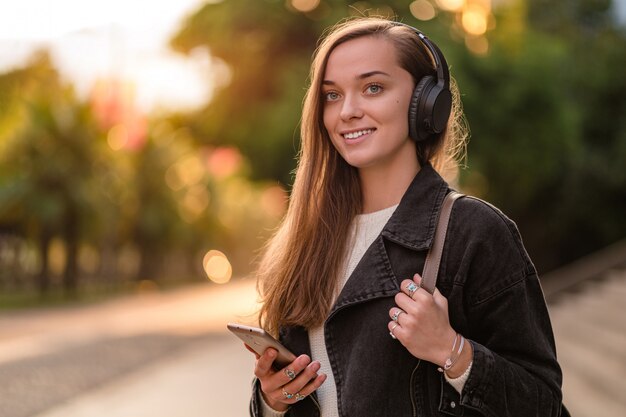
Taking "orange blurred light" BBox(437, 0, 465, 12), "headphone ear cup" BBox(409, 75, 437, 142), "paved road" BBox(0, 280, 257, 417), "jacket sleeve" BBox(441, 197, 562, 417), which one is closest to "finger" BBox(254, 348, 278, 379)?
"jacket sleeve" BBox(441, 197, 562, 417)

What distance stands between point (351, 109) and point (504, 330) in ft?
2.14

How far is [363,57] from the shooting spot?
86.4 inches

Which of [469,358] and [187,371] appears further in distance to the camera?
[187,371]

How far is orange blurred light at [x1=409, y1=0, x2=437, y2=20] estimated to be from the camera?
59.1 feet

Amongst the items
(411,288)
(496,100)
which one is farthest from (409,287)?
(496,100)

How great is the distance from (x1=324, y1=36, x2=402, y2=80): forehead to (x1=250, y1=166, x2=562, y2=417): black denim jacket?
38 centimetres

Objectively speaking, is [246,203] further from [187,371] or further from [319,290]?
[319,290]

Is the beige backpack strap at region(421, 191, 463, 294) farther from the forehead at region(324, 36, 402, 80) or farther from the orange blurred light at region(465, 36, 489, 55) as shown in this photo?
the orange blurred light at region(465, 36, 489, 55)

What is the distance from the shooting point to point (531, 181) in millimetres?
25766

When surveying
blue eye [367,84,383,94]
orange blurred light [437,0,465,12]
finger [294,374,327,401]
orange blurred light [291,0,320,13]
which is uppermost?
orange blurred light [291,0,320,13]

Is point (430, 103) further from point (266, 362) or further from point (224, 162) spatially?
Result: point (224, 162)

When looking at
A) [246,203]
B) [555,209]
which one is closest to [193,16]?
[555,209]

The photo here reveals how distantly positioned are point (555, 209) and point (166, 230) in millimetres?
14406

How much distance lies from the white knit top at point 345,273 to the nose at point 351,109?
0.25 metres
